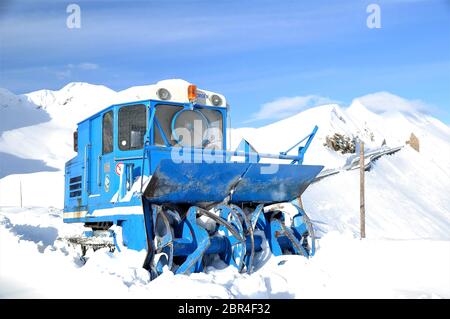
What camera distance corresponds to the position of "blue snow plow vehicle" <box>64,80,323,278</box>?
670 cm

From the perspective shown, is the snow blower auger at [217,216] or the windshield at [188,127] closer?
the snow blower auger at [217,216]

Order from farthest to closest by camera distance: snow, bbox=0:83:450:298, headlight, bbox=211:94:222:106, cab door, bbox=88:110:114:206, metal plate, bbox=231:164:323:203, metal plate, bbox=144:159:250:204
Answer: headlight, bbox=211:94:222:106, cab door, bbox=88:110:114:206, metal plate, bbox=231:164:323:203, metal plate, bbox=144:159:250:204, snow, bbox=0:83:450:298

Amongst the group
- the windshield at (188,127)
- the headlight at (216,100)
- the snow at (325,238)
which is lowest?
the snow at (325,238)

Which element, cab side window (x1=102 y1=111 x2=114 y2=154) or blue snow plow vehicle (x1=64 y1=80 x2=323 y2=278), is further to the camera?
cab side window (x1=102 y1=111 x2=114 y2=154)

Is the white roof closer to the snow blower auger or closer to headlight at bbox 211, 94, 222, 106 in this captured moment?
headlight at bbox 211, 94, 222, 106

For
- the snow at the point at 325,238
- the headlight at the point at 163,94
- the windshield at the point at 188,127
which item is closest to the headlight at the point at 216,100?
the windshield at the point at 188,127

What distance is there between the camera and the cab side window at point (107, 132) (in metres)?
7.98

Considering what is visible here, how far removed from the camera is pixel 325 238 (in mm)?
8602

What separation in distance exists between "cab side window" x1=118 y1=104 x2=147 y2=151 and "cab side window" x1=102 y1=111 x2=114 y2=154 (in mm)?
278

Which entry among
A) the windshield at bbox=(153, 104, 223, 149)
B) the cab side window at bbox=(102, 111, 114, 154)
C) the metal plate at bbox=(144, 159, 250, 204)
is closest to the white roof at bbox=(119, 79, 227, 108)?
the windshield at bbox=(153, 104, 223, 149)

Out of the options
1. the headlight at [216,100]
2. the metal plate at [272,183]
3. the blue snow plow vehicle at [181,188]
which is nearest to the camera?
the blue snow plow vehicle at [181,188]

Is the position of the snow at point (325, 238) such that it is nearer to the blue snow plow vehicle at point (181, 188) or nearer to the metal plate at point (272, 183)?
the blue snow plow vehicle at point (181, 188)
